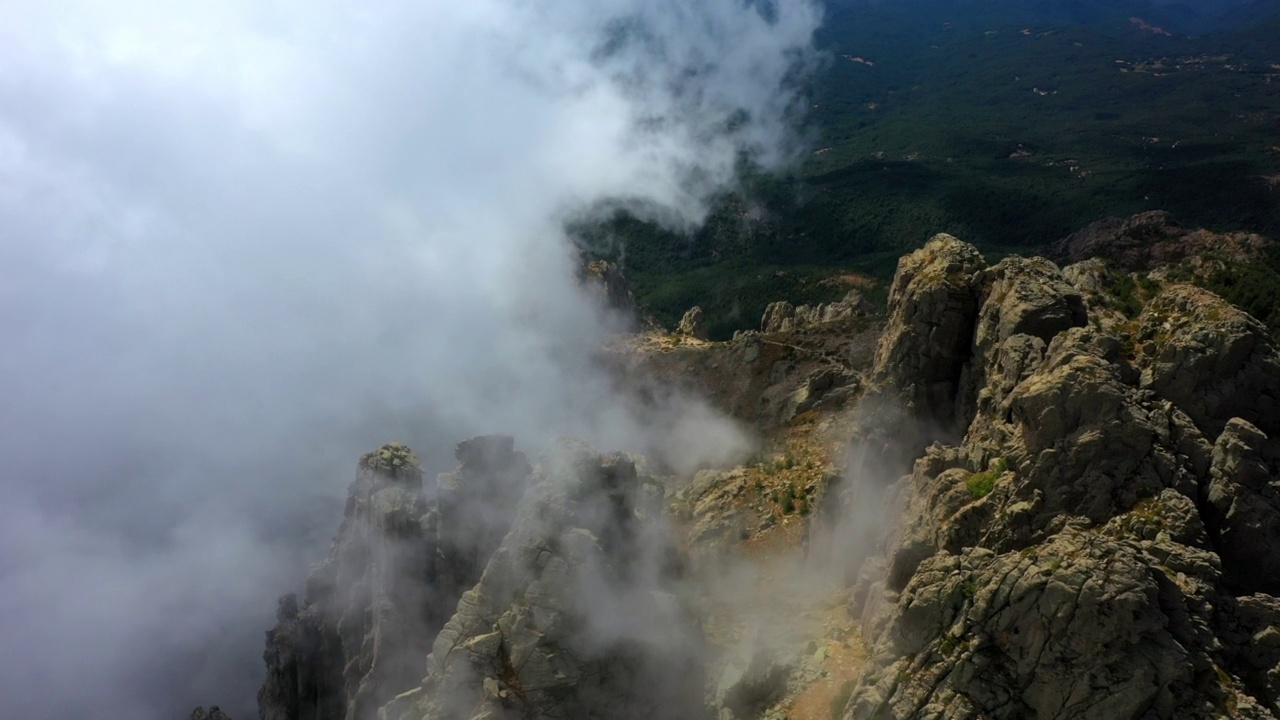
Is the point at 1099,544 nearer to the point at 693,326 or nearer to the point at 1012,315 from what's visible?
the point at 1012,315

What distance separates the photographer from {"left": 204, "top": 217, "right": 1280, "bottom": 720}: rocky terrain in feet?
56.0

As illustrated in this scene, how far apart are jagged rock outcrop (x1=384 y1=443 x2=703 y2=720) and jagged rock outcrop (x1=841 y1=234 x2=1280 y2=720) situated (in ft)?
22.9

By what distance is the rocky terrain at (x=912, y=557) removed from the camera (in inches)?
672

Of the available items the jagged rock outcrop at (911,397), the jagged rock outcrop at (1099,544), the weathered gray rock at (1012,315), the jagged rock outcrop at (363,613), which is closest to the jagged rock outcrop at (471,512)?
the jagged rock outcrop at (363,613)

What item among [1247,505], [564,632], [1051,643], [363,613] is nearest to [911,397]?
[1247,505]

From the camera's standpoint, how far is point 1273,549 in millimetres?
18219

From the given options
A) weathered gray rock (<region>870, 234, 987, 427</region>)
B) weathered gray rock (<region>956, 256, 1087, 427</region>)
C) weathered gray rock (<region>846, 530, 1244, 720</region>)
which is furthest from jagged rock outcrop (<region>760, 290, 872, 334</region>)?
weathered gray rock (<region>846, 530, 1244, 720</region>)

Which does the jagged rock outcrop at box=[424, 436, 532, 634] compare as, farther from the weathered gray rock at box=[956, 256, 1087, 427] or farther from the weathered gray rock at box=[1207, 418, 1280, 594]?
the weathered gray rock at box=[1207, 418, 1280, 594]

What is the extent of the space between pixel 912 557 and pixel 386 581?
2117cm

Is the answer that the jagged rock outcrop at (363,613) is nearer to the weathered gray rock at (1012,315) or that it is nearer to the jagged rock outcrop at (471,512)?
the jagged rock outcrop at (471,512)

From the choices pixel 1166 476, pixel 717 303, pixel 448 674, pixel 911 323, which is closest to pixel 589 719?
pixel 448 674

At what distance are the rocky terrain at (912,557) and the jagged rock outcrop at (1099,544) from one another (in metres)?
0.06

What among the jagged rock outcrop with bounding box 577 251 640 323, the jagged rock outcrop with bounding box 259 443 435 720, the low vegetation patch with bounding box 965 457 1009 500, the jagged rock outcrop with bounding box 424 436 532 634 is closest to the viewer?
the low vegetation patch with bounding box 965 457 1009 500

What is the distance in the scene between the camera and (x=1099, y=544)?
17.3 meters
